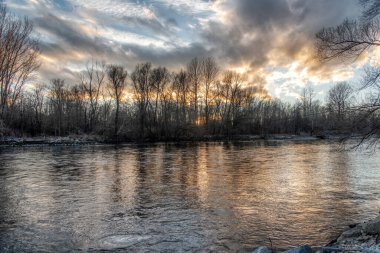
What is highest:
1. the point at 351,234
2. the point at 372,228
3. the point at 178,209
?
the point at 372,228

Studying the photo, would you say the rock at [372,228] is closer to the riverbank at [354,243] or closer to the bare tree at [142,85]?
the riverbank at [354,243]

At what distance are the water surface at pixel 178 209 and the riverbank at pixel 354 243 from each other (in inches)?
33.0

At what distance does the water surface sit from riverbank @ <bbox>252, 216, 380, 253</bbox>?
2.75ft

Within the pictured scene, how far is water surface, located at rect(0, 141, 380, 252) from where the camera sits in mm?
9062

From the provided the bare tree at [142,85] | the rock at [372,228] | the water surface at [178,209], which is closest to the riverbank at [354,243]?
the rock at [372,228]

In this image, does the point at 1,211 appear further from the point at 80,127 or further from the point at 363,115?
the point at 80,127

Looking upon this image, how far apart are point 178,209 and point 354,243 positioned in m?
6.54

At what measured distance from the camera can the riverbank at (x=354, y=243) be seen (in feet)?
22.8

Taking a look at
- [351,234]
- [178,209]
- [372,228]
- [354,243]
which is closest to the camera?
[354,243]

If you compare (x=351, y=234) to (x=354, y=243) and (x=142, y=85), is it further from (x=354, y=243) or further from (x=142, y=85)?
(x=142, y=85)

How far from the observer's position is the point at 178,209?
41.2 ft

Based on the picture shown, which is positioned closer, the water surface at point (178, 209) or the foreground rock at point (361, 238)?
the foreground rock at point (361, 238)

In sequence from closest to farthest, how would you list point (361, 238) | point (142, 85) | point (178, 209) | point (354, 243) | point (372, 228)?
point (354, 243) → point (361, 238) → point (372, 228) → point (178, 209) → point (142, 85)

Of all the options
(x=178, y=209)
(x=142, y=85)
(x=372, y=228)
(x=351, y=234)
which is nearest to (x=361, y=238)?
(x=372, y=228)
